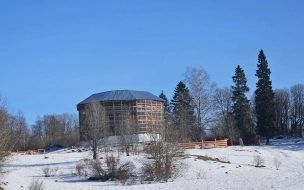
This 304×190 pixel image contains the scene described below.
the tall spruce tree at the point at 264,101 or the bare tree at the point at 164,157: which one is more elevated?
the tall spruce tree at the point at 264,101

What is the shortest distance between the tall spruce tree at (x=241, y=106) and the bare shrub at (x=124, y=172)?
3880cm

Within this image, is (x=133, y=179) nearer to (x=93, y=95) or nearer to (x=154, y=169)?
(x=154, y=169)

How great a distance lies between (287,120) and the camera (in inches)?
3280

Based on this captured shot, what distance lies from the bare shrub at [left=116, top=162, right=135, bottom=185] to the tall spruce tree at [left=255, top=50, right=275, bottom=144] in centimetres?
3524

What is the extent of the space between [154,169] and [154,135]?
272cm

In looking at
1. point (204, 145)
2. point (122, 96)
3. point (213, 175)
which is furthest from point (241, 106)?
point (213, 175)

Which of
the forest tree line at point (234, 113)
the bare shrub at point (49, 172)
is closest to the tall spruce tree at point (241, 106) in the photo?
the forest tree line at point (234, 113)

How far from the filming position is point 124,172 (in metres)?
27.7

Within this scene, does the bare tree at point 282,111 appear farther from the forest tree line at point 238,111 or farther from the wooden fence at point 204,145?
the wooden fence at point 204,145

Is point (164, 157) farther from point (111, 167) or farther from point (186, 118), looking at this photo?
point (186, 118)

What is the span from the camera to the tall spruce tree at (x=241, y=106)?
2586 inches

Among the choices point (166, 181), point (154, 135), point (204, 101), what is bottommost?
point (166, 181)

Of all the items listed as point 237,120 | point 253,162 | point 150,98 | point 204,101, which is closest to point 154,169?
point 253,162

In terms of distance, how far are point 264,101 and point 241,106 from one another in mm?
5058
